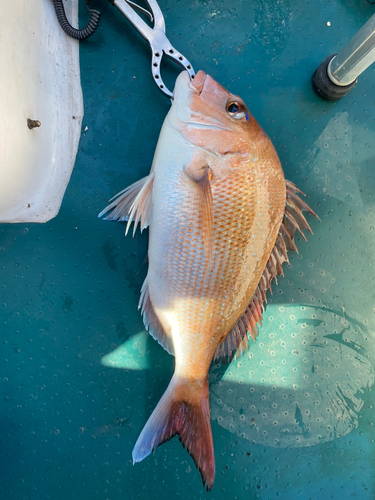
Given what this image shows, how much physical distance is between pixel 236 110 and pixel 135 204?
554 mm

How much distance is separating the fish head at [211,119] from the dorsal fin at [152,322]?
66cm

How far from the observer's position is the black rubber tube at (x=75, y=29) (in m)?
1.38

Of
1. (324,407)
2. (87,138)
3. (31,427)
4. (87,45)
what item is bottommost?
(31,427)

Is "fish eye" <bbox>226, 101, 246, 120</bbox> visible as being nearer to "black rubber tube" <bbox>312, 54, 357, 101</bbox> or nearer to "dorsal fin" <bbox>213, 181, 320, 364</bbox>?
"dorsal fin" <bbox>213, 181, 320, 364</bbox>

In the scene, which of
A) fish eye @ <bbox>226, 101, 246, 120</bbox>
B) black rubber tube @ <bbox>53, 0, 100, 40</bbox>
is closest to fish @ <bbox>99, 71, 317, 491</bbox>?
fish eye @ <bbox>226, 101, 246, 120</bbox>

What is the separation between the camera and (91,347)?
1.47 m

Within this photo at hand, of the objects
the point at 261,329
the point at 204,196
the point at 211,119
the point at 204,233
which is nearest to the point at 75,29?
the point at 211,119

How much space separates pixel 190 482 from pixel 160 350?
25.3 inches

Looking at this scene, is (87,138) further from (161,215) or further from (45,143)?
(161,215)

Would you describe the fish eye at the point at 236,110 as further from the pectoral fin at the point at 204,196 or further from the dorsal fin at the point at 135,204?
the dorsal fin at the point at 135,204

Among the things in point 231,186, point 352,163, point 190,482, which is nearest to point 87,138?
point 231,186

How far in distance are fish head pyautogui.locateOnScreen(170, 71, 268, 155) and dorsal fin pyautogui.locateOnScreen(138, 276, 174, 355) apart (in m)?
0.66

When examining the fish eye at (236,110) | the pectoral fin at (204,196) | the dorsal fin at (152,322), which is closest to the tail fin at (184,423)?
the dorsal fin at (152,322)

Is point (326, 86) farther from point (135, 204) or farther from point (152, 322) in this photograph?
point (152, 322)
